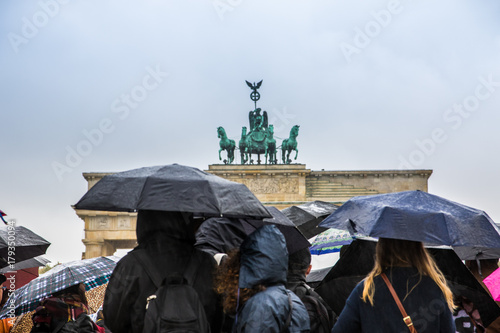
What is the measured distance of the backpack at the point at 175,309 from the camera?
300 cm

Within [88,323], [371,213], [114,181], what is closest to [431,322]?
[371,213]

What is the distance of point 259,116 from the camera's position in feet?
122

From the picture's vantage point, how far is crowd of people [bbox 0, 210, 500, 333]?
2873mm

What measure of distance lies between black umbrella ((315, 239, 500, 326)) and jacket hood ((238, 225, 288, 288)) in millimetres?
1228

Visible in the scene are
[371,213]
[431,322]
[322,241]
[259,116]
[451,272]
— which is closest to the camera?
[431,322]

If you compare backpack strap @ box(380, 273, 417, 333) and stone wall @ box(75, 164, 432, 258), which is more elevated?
stone wall @ box(75, 164, 432, 258)

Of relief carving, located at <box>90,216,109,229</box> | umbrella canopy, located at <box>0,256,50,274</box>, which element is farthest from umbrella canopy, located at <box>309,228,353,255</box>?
relief carving, located at <box>90,216,109,229</box>

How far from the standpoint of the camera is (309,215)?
623cm

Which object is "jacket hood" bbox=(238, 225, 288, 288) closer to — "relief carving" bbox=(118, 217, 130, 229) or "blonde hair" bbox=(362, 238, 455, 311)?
"blonde hair" bbox=(362, 238, 455, 311)

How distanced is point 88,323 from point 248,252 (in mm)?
1381

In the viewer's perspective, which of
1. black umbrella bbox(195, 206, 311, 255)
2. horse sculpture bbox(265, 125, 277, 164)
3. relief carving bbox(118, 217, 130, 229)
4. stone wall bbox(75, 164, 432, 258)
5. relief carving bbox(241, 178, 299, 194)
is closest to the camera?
black umbrella bbox(195, 206, 311, 255)

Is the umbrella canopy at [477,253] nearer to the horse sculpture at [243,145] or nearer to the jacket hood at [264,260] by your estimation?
the jacket hood at [264,260]

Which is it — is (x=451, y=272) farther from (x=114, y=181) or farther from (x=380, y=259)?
(x=114, y=181)

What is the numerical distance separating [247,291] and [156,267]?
0.51 meters
